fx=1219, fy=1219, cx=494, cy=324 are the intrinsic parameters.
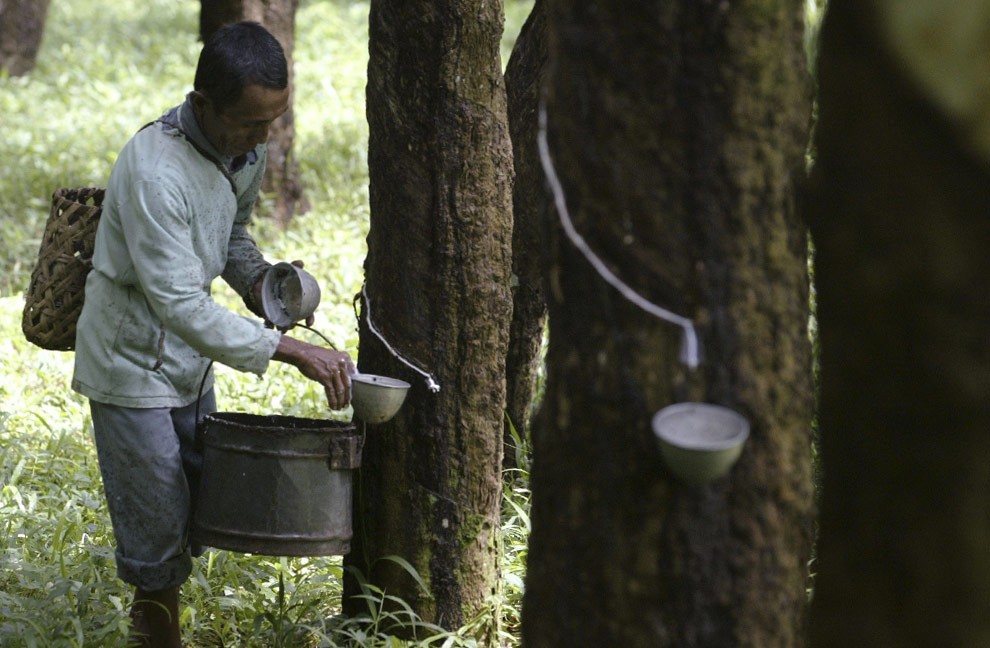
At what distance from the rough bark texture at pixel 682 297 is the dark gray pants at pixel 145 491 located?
159 centimetres

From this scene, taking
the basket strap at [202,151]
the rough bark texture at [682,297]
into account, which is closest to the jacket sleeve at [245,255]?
the basket strap at [202,151]

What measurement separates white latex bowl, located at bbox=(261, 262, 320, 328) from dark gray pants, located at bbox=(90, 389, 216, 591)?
418 mm

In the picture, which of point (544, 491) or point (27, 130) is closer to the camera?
point (544, 491)

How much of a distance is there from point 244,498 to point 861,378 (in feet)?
6.18

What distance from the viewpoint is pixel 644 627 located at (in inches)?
78.9

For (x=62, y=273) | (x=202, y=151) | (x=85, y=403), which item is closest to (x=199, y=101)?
(x=202, y=151)

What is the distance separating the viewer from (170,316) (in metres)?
3.04

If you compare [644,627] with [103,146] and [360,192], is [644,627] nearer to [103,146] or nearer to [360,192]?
[360,192]

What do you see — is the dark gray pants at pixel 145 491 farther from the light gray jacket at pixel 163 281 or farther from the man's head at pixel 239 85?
the man's head at pixel 239 85

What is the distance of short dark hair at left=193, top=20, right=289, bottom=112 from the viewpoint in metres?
3.07

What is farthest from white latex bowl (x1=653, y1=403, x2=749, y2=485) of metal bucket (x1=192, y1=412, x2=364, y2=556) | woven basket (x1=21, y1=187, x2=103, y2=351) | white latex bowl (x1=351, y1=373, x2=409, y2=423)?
woven basket (x1=21, y1=187, x2=103, y2=351)

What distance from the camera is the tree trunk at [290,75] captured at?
7355 millimetres

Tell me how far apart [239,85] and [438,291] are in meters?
0.75

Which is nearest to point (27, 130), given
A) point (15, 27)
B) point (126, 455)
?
point (15, 27)
